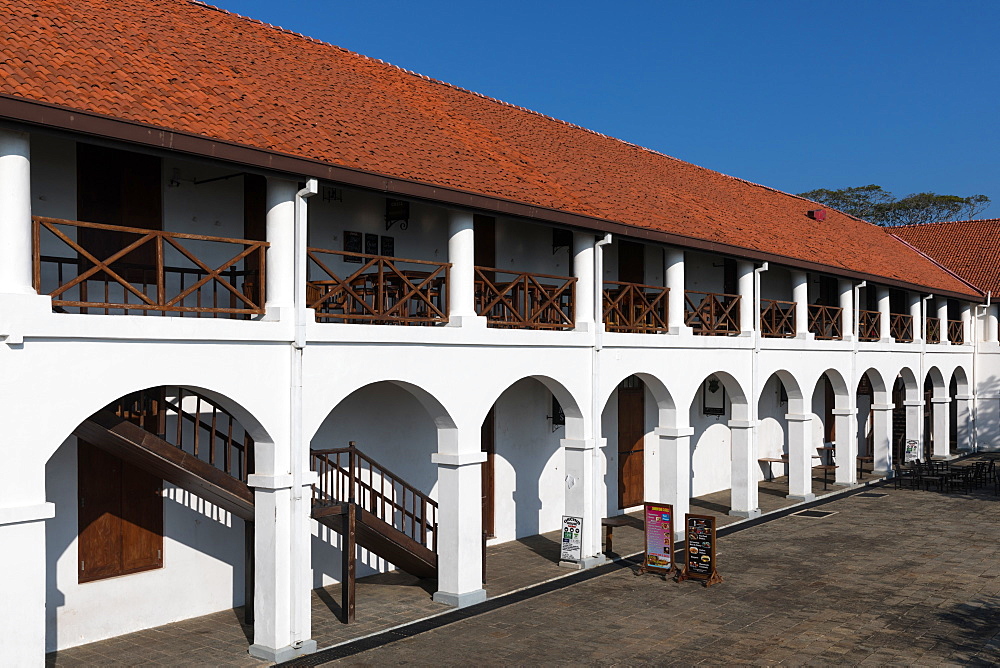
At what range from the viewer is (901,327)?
29219mm

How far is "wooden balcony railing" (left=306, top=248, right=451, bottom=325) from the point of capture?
11.9 meters

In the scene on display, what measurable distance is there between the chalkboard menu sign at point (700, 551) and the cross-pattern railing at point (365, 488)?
389 centimetres

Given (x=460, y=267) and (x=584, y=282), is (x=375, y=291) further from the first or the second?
(x=584, y=282)

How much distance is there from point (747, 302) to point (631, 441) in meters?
3.89

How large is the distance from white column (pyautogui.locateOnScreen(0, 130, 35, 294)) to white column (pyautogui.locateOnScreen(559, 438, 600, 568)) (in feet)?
29.3

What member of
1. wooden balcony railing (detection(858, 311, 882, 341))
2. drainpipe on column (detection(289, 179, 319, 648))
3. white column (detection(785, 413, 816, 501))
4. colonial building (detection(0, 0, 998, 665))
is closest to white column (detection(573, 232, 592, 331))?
colonial building (detection(0, 0, 998, 665))

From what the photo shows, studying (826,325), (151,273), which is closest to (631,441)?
(826,325)

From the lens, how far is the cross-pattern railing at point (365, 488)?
12.8 m

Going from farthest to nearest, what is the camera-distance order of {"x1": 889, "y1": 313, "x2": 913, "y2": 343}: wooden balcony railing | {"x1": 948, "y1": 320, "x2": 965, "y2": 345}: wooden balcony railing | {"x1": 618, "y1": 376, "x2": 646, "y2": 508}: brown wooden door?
{"x1": 948, "y1": 320, "x2": 965, "y2": 345}: wooden balcony railing
{"x1": 889, "y1": 313, "x2": 913, "y2": 343}: wooden balcony railing
{"x1": 618, "y1": 376, "x2": 646, "y2": 508}: brown wooden door

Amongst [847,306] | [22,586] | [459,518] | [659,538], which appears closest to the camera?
[22,586]

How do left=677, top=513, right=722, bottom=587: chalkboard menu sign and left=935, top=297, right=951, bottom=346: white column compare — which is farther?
left=935, top=297, right=951, bottom=346: white column

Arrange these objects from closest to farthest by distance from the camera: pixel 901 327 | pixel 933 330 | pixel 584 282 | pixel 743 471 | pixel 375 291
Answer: pixel 375 291 < pixel 584 282 < pixel 743 471 < pixel 901 327 < pixel 933 330

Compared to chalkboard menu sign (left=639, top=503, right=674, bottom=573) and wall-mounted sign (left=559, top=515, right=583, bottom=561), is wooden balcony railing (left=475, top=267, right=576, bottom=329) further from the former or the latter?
chalkboard menu sign (left=639, top=503, right=674, bottom=573)

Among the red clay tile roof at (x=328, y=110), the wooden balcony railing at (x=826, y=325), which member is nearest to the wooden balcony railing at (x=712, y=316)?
the red clay tile roof at (x=328, y=110)
